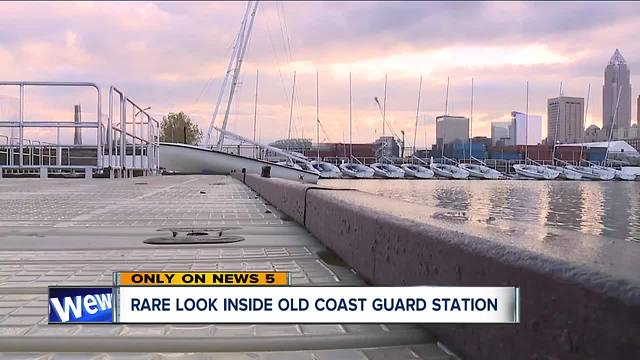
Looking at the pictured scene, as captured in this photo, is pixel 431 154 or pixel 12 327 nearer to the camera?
pixel 12 327

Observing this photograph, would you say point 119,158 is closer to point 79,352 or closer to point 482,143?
point 79,352

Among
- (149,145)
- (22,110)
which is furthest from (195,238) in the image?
(149,145)

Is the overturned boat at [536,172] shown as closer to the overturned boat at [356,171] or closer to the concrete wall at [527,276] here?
the overturned boat at [356,171]

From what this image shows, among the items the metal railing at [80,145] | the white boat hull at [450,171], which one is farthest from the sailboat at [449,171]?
the metal railing at [80,145]

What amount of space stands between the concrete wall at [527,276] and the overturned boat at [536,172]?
83580 mm

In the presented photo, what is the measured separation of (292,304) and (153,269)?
237 centimetres

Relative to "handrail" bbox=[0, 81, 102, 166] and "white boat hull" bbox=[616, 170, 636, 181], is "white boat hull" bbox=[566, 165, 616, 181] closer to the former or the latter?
"white boat hull" bbox=[616, 170, 636, 181]

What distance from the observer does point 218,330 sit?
3.22m

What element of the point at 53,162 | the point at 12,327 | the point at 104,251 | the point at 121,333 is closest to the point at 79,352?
the point at 121,333

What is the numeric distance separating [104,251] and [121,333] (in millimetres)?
2598

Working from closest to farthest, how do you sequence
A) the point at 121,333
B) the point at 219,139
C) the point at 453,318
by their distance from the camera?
the point at 453,318, the point at 121,333, the point at 219,139

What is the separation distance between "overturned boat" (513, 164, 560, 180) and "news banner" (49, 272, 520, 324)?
84486mm

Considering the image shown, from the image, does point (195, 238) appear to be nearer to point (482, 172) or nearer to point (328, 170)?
point (328, 170)

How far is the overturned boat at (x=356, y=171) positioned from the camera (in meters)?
82.6
